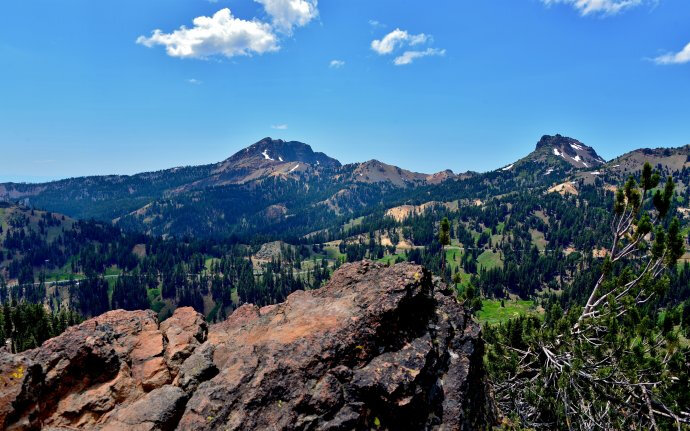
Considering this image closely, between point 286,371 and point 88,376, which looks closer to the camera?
point 286,371

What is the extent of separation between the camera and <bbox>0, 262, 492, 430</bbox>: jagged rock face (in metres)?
15.6

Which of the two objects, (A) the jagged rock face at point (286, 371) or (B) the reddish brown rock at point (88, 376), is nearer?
(A) the jagged rock face at point (286, 371)

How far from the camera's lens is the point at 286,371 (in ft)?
53.3

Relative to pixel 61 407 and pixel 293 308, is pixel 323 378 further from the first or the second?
pixel 61 407

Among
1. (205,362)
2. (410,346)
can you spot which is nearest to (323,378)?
(410,346)

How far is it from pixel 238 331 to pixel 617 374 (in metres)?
25.0

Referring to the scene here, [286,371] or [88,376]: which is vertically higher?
[286,371]

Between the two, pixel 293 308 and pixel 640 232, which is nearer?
pixel 293 308

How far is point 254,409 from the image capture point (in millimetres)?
15172

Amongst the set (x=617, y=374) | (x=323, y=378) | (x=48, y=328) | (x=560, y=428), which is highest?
(x=323, y=378)

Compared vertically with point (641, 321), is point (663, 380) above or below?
below

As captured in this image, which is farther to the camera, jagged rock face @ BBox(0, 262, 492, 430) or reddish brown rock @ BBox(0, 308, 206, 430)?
reddish brown rock @ BBox(0, 308, 206, 430)

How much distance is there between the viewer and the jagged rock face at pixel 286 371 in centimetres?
1555

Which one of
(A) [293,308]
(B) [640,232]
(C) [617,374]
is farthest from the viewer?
(B) [640,232]
